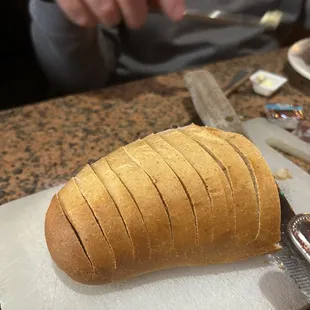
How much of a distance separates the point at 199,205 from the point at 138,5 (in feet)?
1.96

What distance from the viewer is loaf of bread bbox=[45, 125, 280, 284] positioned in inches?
30.6

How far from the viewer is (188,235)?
31.9 inches

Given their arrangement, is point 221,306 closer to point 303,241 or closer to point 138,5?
point 303,241

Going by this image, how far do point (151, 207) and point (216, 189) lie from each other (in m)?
0.12

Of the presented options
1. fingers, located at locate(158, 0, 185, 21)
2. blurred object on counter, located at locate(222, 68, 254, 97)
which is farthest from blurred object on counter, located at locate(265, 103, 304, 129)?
fingers, located at locate(158, 0, 185, 21)

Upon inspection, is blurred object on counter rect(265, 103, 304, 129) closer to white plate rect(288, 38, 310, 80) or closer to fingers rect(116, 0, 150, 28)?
white plate rect(288, 38, 310, 80)

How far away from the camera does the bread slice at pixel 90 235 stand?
0.77 metres

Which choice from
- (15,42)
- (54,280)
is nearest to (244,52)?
Answer: (54,280)

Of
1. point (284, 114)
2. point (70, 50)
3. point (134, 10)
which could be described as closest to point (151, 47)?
point (70, 50)

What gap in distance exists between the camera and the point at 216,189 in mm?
809

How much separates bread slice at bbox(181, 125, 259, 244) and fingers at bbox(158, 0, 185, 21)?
43cm

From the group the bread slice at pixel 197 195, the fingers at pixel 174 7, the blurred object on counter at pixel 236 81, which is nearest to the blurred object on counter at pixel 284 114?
the blurred object on counter at pixel 236 81

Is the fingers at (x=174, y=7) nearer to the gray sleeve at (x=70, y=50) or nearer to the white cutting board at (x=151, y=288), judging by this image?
the gray sleeve at (x=70, y=50)

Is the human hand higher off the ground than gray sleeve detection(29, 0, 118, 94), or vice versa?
the human hand
